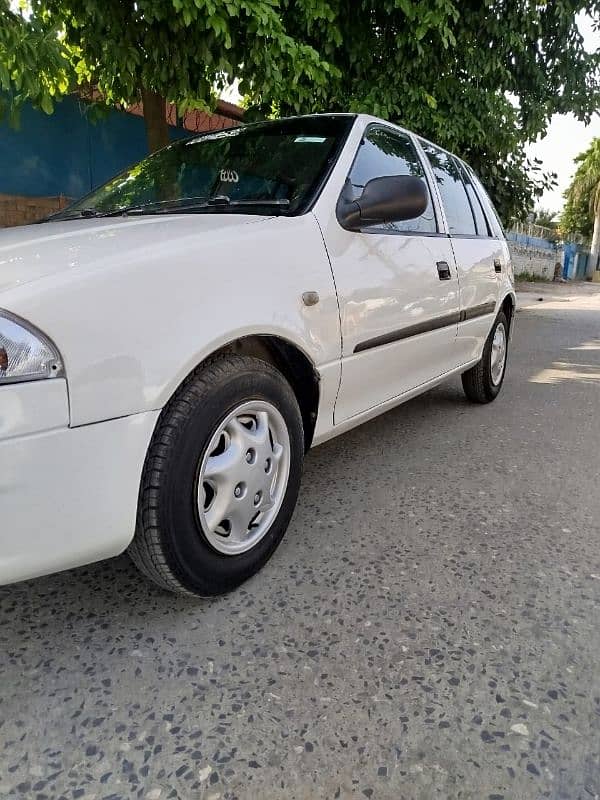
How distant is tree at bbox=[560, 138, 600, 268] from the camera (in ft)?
135

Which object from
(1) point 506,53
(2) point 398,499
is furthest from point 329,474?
(1) point 506,53

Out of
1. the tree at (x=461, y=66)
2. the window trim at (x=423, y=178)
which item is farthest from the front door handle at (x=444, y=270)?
the tree at (x=461, y=66)

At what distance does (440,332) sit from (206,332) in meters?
1.82

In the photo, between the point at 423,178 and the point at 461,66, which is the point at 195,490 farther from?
the point at 461,66

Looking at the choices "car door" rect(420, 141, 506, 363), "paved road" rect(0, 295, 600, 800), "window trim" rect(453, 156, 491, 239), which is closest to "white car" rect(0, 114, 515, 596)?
"paved road" rect(0, 295, 600, 800)

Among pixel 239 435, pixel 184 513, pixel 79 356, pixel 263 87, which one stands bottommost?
pixel 184 513

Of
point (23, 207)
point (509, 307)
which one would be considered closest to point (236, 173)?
point (509, 307)

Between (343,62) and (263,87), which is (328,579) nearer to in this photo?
(263,87)

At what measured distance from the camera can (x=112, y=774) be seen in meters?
1.32

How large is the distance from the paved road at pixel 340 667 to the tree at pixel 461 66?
4.42 m

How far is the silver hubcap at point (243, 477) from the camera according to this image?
1.85 metres

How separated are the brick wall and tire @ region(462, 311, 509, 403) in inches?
217

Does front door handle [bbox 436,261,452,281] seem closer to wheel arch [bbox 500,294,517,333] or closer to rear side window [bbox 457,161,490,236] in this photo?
rear side window [bbox 457,161,490,236]

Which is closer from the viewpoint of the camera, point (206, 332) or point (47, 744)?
point (47, 744)
